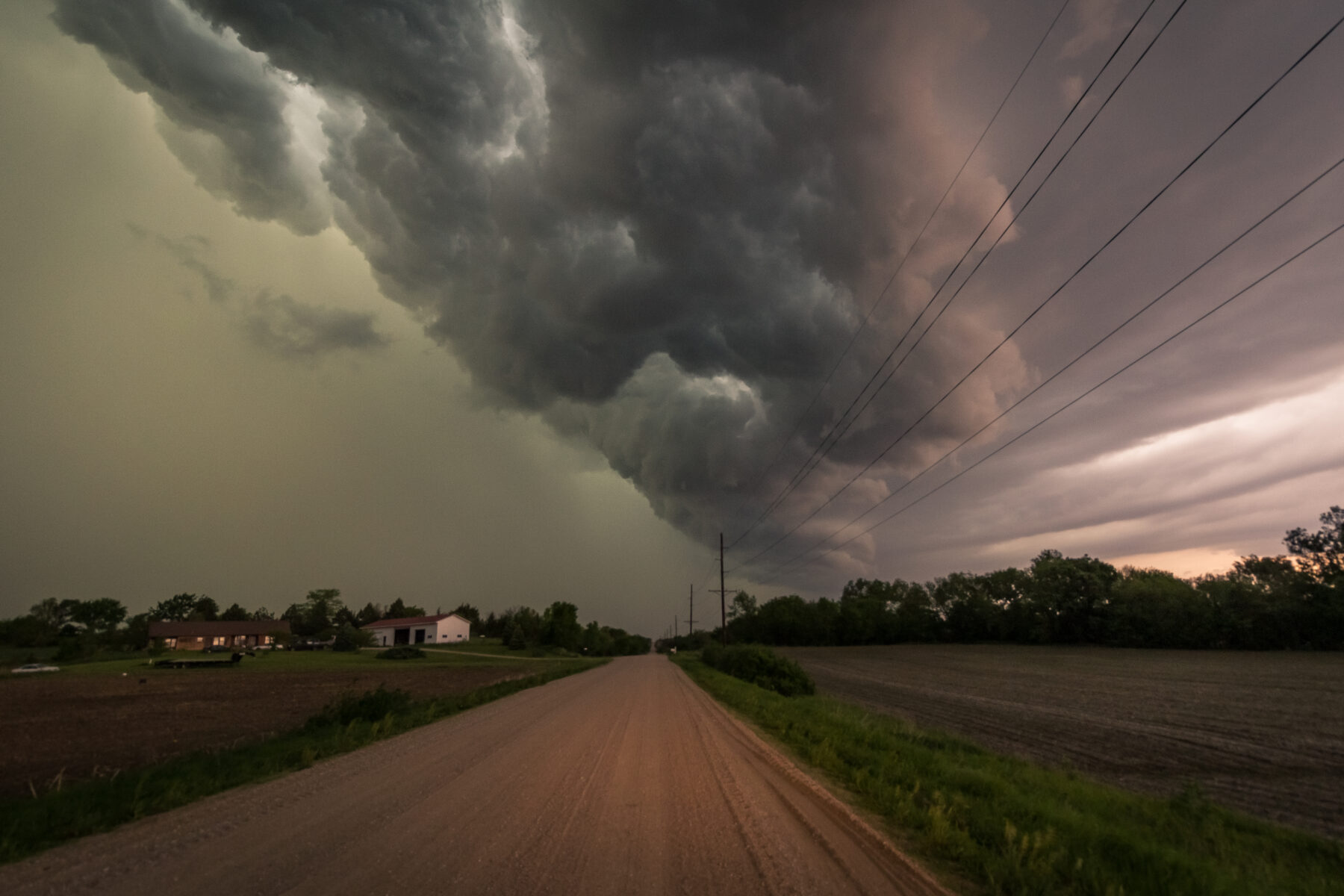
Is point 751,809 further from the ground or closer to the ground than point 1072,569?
closer to the ground

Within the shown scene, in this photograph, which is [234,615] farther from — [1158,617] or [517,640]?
[1158,617]

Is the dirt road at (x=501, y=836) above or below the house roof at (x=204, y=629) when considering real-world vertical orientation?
above

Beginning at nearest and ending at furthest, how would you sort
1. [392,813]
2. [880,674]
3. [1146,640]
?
[392,813], [880,674], [1146,640]

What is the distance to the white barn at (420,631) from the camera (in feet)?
391

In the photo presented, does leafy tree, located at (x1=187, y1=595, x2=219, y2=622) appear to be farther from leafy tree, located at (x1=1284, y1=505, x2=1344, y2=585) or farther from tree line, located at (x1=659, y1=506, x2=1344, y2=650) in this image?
leafy tree, located at (x1=1284, y1=505, x2=1344, y2=585)

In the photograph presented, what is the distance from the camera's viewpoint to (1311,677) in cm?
3609

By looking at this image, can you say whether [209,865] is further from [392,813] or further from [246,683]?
[246,683]

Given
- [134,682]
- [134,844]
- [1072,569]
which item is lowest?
[134,682]

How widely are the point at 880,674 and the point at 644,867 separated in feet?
169

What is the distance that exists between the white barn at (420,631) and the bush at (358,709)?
360 feet

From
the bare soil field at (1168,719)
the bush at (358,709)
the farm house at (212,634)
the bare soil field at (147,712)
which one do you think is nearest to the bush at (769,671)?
the bare soil field at (1168,719)

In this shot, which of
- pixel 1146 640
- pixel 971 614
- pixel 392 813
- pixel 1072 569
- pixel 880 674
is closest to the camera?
pixel 392 813

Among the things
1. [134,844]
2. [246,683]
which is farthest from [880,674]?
[134,844]

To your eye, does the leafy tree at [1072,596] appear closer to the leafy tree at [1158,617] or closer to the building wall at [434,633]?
the leafy tree at [1158,617]
